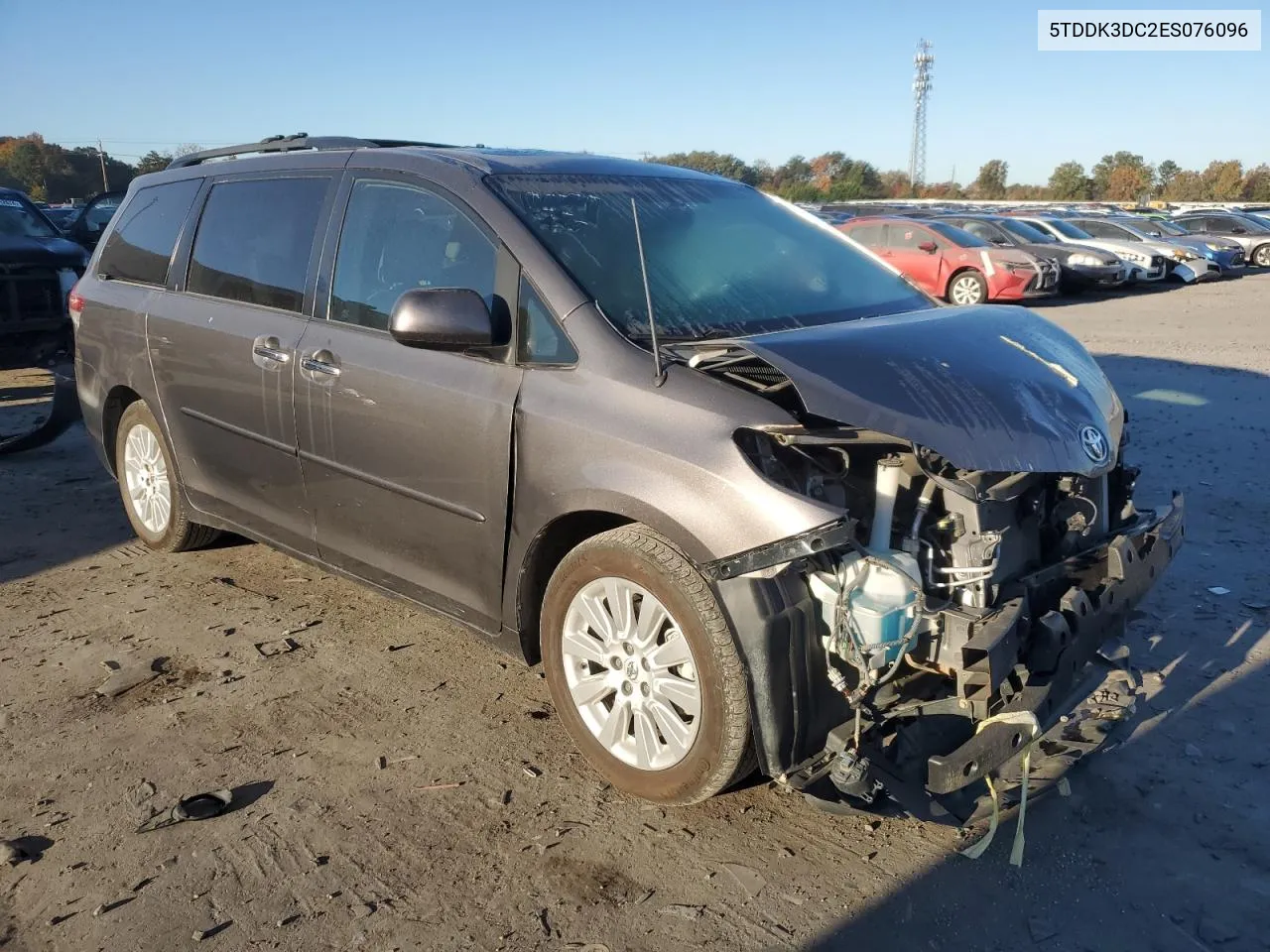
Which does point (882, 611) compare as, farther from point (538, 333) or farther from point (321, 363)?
point (321, 363)

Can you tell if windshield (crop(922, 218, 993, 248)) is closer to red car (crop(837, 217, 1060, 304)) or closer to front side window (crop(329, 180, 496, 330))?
red car (crop(837, 217, 1060, 304))

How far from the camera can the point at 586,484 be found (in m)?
3.00

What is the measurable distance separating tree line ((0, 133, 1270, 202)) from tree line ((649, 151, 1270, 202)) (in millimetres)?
70

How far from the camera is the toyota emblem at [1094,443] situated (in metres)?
3.02

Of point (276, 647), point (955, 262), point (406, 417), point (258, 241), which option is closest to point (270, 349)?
point (258, 241)

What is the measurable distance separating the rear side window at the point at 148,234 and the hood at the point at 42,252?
5.05 meters

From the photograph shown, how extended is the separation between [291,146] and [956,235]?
15651 mm

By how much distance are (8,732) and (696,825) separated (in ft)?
8.05

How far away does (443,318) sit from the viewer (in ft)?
10.3

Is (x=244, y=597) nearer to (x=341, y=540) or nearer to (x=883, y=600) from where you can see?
(x=341, y=540)

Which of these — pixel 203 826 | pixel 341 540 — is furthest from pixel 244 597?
pixel 203 826

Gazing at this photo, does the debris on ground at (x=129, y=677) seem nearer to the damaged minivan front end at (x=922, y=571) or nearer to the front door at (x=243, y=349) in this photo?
the front door at (x=243, y=349)

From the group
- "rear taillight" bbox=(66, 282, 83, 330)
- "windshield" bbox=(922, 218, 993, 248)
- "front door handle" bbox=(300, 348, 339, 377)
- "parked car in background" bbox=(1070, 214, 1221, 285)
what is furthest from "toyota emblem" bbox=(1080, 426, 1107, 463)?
"parked car in background" bbox=(1070, 214, 1221, 285)

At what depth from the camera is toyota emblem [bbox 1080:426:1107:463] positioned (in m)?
3.02
